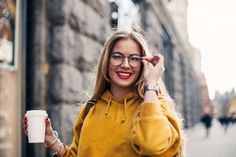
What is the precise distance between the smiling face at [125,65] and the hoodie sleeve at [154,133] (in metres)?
0.19

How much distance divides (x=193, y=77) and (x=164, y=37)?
7292mm

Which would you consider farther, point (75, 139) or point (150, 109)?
point (75, 139)

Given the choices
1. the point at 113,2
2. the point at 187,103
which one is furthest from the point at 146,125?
the point at 187,103

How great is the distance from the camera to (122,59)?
2172 millimetres

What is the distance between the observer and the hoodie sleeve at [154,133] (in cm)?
191

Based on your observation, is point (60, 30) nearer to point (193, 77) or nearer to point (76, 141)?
point (76, 141)

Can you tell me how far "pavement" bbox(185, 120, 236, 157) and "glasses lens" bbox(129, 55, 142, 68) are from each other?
258 inches

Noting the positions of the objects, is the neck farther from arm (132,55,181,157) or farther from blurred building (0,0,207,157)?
blurred building (0,0,207,157)

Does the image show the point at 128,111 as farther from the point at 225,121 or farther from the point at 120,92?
the point at 225,121

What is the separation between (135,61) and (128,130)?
12.4 inches

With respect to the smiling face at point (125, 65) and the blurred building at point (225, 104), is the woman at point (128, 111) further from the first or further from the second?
the blurred building at point (225, 104)

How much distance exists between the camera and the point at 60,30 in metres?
4.73

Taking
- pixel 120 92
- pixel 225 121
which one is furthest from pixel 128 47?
pixel 225 121

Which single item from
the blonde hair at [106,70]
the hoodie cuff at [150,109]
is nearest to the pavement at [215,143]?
the blonde hair at [106,70]
